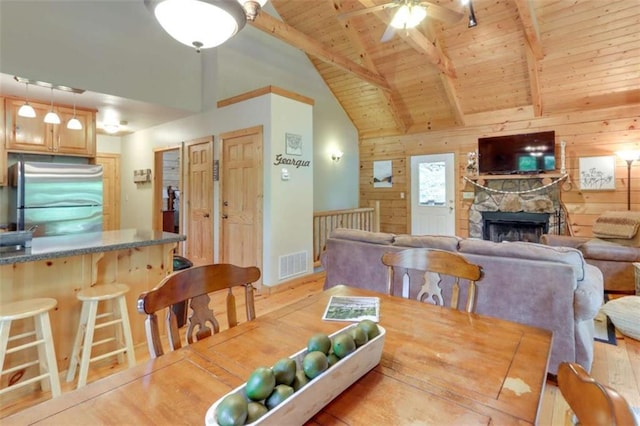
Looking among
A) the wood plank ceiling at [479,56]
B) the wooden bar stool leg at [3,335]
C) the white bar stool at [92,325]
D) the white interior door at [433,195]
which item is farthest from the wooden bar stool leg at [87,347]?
the white interior door at [433,195]

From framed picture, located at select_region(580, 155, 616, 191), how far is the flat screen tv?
0.42 m

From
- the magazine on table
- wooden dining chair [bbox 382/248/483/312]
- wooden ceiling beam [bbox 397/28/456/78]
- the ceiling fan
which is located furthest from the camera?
wooden ceiling beam [bbox 397/28/456/78]

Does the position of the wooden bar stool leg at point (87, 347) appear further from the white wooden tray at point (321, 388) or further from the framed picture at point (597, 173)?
the framed picture at point (597, 173)

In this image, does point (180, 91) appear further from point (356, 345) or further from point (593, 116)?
point (593, 116)

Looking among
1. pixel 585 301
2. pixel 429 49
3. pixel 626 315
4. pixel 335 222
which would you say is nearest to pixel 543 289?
pixel 585 301

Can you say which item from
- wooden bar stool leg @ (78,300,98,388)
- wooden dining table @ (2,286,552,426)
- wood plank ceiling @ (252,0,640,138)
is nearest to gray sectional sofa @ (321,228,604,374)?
wooden dining table @ (2,286,552,426)

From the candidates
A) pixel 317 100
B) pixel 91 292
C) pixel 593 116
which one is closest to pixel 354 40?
pixel 317 100

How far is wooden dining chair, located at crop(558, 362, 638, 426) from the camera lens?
48cm

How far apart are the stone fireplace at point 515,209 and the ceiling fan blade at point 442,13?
3.74 meters

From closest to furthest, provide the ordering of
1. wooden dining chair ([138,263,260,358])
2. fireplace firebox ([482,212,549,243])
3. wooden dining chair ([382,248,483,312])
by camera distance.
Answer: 1. wooden dining chair ([138,263,260,358])
2. wooden dining chair ([382,248,483,312])
3. fireplace firebox ([482,212,549,243])

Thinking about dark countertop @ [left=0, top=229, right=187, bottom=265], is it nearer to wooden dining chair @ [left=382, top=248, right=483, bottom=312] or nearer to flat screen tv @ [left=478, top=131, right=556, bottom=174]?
wooden dining chair @ [left=382, top=248, right=483, bottom=312]

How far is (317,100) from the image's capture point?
22.2ft

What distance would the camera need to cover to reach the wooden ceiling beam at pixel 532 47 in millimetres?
4043

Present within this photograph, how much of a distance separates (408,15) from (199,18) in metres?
2.33
